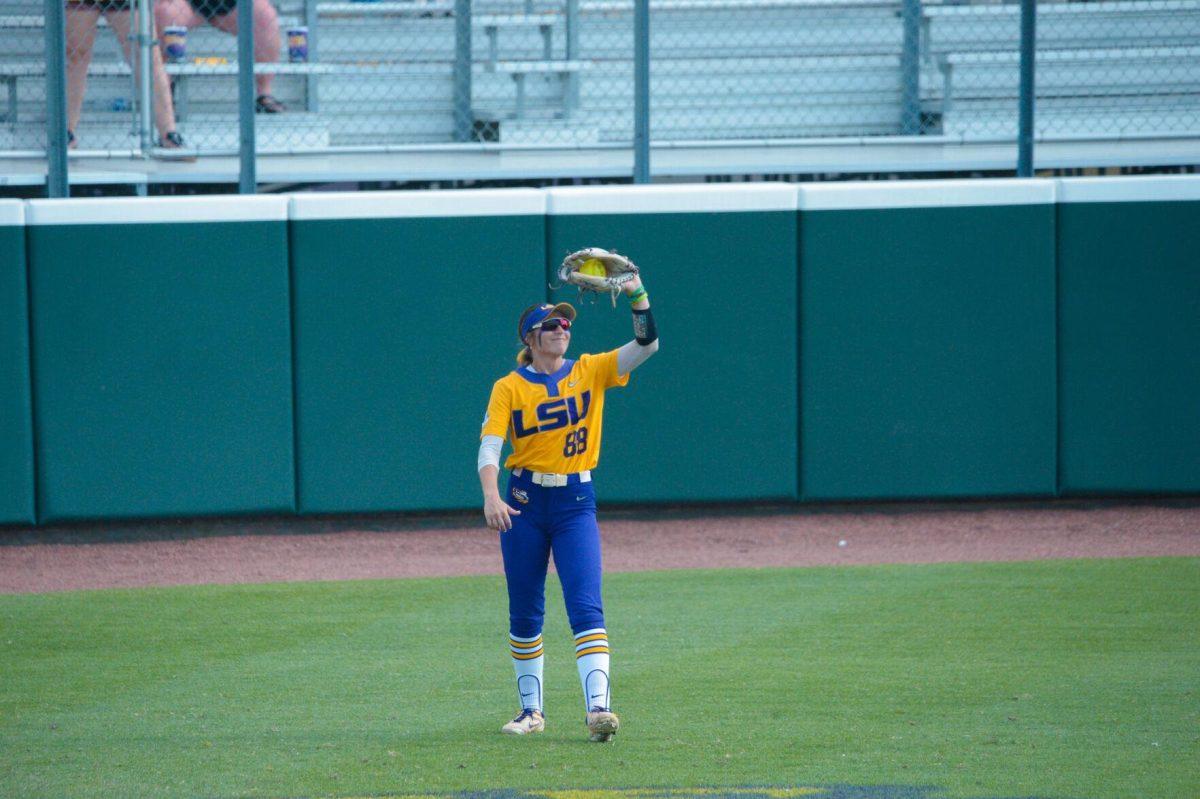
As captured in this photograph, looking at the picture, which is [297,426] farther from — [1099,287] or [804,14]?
[804,14]

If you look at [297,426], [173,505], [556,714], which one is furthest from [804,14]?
[556,714]

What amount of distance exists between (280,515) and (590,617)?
15.7 ft

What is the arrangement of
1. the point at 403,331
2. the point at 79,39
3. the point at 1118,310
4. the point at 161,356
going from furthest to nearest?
the point at 79,39
the point at 1118,310
the point at 403,331
the point at 161,356

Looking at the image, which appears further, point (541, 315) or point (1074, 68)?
point (1074, 68)

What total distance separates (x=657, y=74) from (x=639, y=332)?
7.99m

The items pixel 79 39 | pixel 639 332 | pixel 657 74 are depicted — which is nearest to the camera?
pixel 639 332

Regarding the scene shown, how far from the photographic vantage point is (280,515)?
30.4 ft

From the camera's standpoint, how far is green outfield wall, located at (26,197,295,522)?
8.96m

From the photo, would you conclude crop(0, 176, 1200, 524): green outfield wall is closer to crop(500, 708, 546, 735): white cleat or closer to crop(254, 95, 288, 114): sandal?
crop(254, 95, 288, 114): sandal

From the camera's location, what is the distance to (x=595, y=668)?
4883 mm

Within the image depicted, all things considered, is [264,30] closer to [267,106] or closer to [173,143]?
[267,106]

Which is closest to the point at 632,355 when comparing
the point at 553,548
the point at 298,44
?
the point at 553,548

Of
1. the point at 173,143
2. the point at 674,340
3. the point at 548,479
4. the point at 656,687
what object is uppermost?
the point at 173,143

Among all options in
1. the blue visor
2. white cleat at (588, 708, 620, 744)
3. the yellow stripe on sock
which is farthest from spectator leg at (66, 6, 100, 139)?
white cleat at (588, 708, 620, 744)
